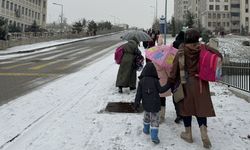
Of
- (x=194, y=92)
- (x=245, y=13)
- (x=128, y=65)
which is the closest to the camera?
(x=194, y=92)

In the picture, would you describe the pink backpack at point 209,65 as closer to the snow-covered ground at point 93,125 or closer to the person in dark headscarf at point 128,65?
the snow-covered ground at point 93,125

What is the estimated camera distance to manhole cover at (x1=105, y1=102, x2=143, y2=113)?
31.2ft

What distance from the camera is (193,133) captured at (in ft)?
25.5

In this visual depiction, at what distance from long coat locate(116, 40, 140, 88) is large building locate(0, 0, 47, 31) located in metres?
63.8

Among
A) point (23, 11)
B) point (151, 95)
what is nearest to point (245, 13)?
point (23, 11)

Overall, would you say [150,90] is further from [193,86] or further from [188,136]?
[188,136]

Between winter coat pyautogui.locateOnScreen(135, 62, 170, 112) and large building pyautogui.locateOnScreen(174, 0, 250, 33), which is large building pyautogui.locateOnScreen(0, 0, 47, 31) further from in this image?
winter coat pyautogui.locateOnScreen(135, 62, 170, 112)

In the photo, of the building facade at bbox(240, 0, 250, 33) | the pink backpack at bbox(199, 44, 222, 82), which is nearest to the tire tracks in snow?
the pink backpack at bbox(199, 44, 222, 82)

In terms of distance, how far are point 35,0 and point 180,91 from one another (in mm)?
92642

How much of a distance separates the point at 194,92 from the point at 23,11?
83112 mm

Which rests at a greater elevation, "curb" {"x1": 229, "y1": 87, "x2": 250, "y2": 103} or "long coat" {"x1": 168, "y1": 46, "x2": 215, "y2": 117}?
"long coat" {"x1": 168, "y1": 46, "x2": 215, "y2": 117}

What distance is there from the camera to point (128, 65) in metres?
11.5

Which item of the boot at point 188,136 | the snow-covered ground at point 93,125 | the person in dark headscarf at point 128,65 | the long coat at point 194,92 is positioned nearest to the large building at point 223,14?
the person in dark headscarf at point 128,65

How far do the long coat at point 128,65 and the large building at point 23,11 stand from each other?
209ft
